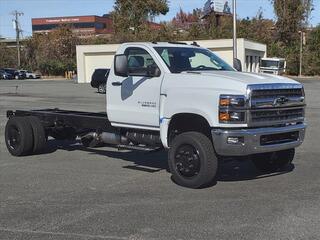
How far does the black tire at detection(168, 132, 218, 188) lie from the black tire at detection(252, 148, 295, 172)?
1.64 meters

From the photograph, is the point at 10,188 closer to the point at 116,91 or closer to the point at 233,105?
the point at 116,91

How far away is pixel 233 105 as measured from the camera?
7750mm

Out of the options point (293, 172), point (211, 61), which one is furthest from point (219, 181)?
point (211, 61)

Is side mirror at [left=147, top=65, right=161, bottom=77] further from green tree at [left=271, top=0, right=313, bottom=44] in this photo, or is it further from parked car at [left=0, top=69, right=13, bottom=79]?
green tree at [left=271, top=0, right=313, bottom=44]

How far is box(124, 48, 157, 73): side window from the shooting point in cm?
919

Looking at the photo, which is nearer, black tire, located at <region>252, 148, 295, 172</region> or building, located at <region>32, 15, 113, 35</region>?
black tire, located at <region>252, 148, 295, 172</region>

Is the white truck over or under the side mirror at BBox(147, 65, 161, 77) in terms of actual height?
under

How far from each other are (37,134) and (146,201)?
4.41m

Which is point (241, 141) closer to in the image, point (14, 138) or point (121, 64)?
point (121, 64)

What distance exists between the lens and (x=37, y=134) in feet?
36.8

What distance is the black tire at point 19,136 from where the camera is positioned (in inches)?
438

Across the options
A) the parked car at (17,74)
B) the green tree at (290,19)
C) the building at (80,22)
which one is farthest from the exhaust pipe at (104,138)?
the building at (80,22)

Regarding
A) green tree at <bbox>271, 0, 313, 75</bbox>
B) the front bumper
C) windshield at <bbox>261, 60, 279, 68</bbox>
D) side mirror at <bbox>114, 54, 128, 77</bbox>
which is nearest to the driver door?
side mirror at <bbox>114, 54, 128, 77</bbox>

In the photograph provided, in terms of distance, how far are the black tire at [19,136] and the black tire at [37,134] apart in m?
0.07
